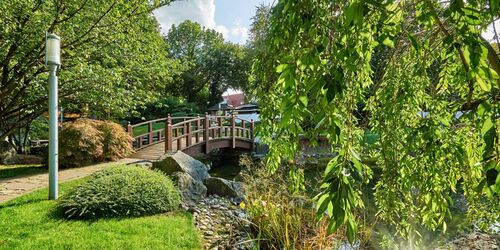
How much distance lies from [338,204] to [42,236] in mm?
3504

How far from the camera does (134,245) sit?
312cm

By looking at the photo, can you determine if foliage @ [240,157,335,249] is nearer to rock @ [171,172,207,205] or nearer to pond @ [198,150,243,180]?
rock @ [171,172,207,205]

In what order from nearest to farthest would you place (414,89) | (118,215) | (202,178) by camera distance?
(414,89) < (118,215) < (202,178)

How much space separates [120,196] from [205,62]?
22.8 metres

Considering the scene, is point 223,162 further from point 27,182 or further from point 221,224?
point 221,224

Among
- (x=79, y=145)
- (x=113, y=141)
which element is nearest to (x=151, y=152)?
(x=113, y=141)

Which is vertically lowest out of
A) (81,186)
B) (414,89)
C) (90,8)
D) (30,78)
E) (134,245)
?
(134,245)

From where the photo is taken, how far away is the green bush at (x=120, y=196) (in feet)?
12.7

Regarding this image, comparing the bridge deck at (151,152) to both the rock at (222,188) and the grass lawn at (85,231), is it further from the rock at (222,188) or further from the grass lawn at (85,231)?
the grass lawn at (85,231)

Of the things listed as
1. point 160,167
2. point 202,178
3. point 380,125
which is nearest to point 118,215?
point 160,167

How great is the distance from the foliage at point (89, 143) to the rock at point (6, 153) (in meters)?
2.35

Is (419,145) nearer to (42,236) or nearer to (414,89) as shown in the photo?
(414,89)

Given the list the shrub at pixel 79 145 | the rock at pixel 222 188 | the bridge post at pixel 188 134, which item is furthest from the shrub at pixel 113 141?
the rock at pixel 222 188

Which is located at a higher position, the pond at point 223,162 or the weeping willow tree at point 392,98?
the weeping willow tree at point 392,98
